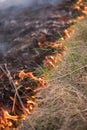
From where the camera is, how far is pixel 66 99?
3744 mm

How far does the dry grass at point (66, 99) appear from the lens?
11.4 ft

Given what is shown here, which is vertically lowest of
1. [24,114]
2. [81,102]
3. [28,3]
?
[28,3]

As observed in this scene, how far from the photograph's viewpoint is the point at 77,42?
15.7 ft

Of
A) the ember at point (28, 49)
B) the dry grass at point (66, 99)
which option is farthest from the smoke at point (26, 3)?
the dry grass at point (66, 99)

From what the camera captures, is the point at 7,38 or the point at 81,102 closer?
the point at 81,102

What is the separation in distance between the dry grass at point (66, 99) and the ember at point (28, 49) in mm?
183

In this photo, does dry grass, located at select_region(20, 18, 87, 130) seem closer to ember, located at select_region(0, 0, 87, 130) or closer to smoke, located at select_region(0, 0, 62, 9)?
ember, located at select_region(0, 0, 87, 130)

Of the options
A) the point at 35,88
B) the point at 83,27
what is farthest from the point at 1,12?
the point at 35,88

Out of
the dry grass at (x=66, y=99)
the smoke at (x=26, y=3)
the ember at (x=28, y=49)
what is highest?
the dry grass at (x=66, y=99)

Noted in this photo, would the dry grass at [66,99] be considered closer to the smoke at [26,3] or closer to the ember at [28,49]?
the ember at [28,49]

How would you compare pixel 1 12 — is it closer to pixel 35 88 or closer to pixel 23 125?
pixel 35 88

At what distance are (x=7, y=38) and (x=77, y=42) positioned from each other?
49.7 inches

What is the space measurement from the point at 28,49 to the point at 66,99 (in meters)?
1.64

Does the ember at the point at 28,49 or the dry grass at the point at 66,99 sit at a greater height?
the dry grass at the point at 66,99
